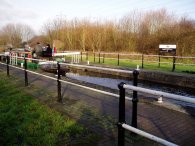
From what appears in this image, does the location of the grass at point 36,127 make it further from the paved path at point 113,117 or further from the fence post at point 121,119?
the fence post at point 121,119

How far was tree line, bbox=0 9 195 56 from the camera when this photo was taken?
3068 cm

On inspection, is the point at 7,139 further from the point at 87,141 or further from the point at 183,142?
the point at 183,142

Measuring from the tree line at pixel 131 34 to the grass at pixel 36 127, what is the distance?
79.5 ft

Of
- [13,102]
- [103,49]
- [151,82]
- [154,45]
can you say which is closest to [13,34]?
[103,49]

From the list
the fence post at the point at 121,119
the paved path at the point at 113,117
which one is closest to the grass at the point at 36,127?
the paved path at the point at 113,117

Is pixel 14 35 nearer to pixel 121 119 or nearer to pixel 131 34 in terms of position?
pixel 131 34

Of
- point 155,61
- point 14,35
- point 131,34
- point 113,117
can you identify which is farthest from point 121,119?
point 14,35

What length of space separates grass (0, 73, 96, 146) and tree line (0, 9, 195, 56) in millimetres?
24240

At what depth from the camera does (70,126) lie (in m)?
4.64

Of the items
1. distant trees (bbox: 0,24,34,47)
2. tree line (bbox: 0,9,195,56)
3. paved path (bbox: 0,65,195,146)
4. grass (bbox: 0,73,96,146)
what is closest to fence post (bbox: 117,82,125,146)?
paved path (bbox: 0,65,195,146)

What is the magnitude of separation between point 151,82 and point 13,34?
57.9 m

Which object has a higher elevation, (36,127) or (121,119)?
(121,119)

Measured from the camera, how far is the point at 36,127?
4625 millimetres

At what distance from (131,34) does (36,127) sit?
35903 mm
